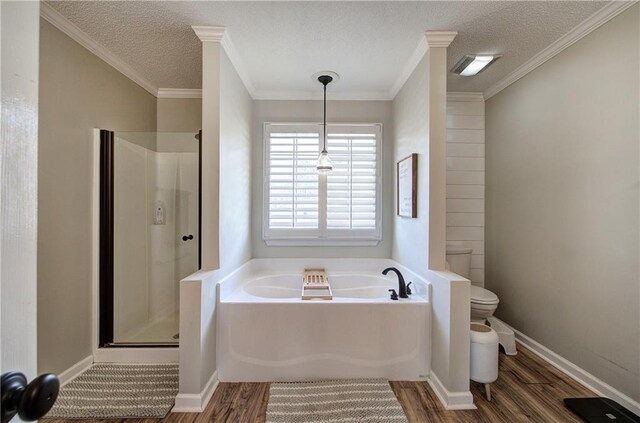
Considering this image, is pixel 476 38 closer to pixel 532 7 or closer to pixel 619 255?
pixel 532 7

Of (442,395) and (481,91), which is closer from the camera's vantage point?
(442,395)

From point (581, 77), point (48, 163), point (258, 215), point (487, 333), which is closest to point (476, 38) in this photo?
point (581, 77)

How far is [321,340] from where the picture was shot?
6.37 ft

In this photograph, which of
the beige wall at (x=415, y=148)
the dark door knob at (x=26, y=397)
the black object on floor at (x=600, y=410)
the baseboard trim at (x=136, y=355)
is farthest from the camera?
the baseboard trim at (x=136, y=355)

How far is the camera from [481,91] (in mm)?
2889

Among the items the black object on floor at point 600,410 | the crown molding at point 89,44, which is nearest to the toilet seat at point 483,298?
the black object on floor at point 600,410

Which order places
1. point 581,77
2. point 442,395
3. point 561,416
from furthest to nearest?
point 581,77
point 442,395
point 561,416

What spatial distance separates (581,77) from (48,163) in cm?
372

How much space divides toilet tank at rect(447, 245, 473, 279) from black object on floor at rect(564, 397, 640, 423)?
1201 millimetres

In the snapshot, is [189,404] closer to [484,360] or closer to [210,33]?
[484,360]

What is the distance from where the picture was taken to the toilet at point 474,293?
230 cm

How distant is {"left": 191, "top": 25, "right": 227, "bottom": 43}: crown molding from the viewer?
185cm

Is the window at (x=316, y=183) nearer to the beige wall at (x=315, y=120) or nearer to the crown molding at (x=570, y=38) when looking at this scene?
the beige wall at (x=315, y=120)

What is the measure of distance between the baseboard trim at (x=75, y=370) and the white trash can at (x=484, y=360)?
110 inches
